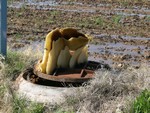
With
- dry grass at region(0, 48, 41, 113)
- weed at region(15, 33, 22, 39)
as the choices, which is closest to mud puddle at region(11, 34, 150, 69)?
weed at region(15, 33, 22, 39)

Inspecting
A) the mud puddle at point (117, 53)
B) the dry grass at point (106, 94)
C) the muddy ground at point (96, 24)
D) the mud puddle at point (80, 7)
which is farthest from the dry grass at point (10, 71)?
the mud puddle at point (80, 7)

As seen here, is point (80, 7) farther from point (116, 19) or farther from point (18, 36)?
point (18, 36)

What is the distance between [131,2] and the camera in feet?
75.1

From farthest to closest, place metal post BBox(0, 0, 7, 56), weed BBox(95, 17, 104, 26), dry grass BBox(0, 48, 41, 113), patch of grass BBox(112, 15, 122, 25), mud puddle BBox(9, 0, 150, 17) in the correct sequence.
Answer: mud puddle BBox(9, 0, 150, 17) → patch of grass BBox(112, 15, 122, 25) → weed BBox(95, 17, 104, 26) → metal post BBox(0, 0, 7, 56) → dry grass BBox(0, 48, 41, 113)

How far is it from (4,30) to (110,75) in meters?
2.20

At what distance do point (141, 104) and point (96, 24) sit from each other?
37.1 feet

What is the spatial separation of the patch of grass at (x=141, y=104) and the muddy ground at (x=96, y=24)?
4.21m

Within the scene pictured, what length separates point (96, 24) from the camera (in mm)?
16094

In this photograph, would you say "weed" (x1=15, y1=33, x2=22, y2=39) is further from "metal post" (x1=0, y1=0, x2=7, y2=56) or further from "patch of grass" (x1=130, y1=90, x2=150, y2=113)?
"patch of grass" (x1=130, y1=90, x2=150, y2=113)

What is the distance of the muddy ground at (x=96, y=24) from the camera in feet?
39.1

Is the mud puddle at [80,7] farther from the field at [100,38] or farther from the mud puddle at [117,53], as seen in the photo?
the mud puddle at [117,53]

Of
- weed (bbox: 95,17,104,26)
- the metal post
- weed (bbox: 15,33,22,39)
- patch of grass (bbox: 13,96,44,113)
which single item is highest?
the metal post

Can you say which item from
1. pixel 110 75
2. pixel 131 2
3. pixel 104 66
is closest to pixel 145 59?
pixel 104 66

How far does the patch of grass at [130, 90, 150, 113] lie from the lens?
4.90 m
